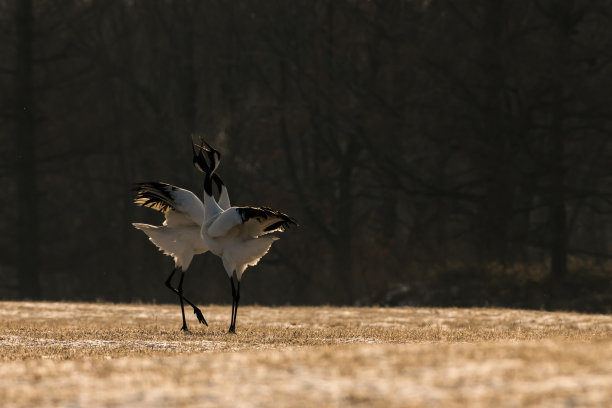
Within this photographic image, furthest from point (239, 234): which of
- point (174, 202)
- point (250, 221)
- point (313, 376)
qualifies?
point (313, 376)

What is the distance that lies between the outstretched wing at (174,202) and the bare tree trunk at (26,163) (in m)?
24.4

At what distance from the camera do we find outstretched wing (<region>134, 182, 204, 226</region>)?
1397 centimetres

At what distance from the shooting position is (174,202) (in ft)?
46.0

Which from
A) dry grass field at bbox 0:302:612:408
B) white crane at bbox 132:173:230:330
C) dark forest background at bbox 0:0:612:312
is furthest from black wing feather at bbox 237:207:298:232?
dark forest background at bbox 0:0:612:312

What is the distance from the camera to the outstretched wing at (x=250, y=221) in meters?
13.0

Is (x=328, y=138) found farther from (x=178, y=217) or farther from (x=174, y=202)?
(x=174, y=202)

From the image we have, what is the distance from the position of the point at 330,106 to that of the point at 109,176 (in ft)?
47.7

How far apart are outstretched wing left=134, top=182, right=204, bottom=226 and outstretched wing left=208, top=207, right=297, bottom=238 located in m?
0.75

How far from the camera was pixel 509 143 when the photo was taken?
29406 millimetres

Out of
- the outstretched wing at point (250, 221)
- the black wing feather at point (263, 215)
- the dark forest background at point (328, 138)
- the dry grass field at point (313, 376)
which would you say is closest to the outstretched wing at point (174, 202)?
the outstretched wing at point (250, 221)

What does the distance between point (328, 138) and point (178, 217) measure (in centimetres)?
2596

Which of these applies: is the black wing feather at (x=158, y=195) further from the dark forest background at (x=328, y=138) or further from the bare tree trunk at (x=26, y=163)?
the bare tree trunk at (x=26, y=163)

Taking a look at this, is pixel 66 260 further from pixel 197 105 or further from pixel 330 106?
pixel 330 106

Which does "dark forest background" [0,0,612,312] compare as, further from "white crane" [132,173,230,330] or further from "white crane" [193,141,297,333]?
"white crane" [193,141,297,333]
